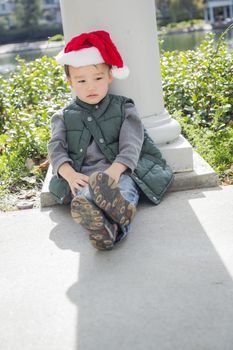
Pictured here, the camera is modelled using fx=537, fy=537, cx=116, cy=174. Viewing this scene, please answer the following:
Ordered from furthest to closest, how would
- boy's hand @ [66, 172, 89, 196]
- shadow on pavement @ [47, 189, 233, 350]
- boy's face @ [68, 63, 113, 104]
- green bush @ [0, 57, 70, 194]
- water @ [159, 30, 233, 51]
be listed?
water @ [159, 30, 233, 51] → green bush @ [0, 57, 70, 194] → boy's face @ [68, 63, 113, 104] → boy's hand @ [66, 172, 89, 196] → shadow on pavement @ [47, 189, 233, 350]

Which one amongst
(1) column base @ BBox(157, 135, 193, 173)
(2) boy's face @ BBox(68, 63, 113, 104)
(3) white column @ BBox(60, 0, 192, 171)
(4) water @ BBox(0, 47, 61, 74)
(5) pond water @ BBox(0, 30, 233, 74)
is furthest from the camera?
(5) pond water @ BBox(0, 30, 233, 74)

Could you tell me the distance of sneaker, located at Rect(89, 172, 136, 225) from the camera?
2266 millimetres

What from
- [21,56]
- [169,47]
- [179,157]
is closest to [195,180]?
[179,157]

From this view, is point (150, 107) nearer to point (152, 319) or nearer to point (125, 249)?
point (125, 249)

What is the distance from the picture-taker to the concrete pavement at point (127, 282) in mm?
1774

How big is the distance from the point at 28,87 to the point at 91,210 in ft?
10.6

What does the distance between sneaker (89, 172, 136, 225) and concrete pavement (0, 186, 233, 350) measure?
19 centimetres

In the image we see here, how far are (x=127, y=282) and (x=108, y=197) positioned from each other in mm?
375

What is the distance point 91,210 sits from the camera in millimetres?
2252

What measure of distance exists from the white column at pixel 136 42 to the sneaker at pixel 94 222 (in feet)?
3.20

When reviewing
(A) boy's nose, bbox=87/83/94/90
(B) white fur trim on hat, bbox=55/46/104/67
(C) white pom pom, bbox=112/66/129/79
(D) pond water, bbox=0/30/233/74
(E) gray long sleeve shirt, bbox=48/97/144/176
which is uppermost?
(B) white fur trim on hat, bbox=55/46/104/67

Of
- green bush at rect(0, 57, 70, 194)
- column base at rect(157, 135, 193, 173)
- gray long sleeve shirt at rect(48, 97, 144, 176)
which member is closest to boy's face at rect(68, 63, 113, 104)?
gray long sleeve shirt at rect(48, 97, 144, 176)

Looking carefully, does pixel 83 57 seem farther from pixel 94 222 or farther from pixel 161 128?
pixel 94 222

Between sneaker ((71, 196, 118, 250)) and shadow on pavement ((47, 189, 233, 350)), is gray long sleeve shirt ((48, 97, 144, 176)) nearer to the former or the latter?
shadow on pavement ((47, 189, 233, 350))
